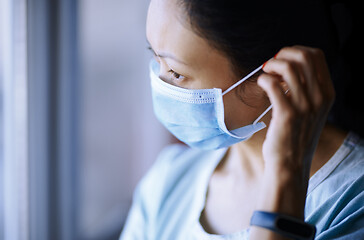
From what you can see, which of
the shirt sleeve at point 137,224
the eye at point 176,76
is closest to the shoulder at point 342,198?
the eye at point 176,76

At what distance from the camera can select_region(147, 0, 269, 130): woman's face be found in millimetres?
863

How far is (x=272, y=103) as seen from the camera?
2.64 ft

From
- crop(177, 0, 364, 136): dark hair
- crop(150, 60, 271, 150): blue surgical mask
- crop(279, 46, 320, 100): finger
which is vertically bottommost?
crop(150, 60, 271, 150): blue surgical mask

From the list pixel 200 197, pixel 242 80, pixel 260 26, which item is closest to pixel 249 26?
pixel 260 26

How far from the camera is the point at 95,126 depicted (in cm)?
187

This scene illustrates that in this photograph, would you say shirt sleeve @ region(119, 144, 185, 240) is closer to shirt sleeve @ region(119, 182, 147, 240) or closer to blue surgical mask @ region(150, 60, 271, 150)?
shirt sleeve @ region(119, 182, 147, 240)

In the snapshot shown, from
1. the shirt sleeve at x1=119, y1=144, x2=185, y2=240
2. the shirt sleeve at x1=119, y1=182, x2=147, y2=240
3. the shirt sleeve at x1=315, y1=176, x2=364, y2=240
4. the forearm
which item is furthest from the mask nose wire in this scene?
the shirt sleeve at x1=119, y1=182, x2=147, y2=240

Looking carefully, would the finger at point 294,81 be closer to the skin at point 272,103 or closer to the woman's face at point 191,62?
the skin at point 272,103

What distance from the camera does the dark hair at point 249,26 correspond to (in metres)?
0.83

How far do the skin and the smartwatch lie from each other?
0.05 ft

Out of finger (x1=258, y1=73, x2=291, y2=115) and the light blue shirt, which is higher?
finger (x1=258, y1=73, x2=291, y2=115)

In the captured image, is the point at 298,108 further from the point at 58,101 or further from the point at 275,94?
the point at 58,101

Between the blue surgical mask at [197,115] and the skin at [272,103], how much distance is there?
2cm

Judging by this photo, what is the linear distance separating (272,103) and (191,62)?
8.4 inches
